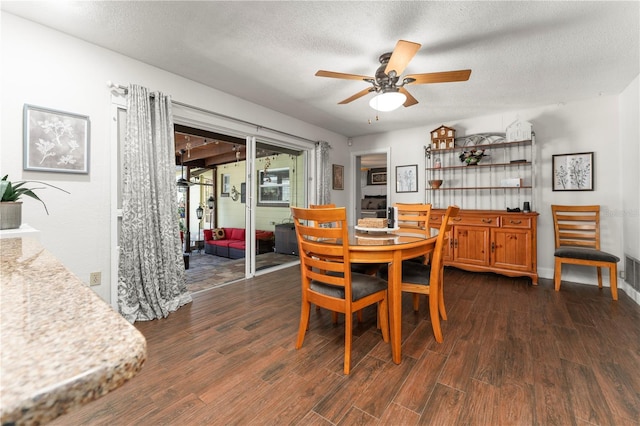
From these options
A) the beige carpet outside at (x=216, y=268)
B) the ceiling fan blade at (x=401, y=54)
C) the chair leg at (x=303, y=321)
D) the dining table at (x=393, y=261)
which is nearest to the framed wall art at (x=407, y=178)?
the beige carpet outside at (x=216, y=268)

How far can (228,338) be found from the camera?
221 centimetres

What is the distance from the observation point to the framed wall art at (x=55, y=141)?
218cm

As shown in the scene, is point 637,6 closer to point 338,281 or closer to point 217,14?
point 338,281

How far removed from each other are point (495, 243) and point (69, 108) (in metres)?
4.84

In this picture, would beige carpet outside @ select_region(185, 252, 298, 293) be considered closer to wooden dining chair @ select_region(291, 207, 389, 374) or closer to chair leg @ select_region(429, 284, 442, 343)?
wooden dining chair @ select_region(291, 207, 389, 374)

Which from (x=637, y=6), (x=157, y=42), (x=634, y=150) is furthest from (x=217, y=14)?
(x=634, y=150)

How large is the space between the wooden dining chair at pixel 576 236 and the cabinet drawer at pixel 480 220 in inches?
27.8

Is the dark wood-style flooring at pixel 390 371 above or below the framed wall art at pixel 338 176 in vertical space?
below

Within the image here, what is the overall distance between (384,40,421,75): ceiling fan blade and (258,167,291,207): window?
3.18m

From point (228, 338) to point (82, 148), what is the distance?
2039 millimetres

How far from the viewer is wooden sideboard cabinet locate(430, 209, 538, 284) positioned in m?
3.58

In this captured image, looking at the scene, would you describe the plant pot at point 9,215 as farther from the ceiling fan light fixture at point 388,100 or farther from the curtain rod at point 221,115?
the ceiling fan light fixture at point 388,100

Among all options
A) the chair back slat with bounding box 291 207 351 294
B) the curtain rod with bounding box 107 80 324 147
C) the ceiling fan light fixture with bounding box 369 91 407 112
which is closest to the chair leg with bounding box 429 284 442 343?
the chair back slat with bounding box 291 207 351 294

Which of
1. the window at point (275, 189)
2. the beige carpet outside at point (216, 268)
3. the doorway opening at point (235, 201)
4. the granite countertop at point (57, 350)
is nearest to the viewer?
the granite countertop at point (57, 350)
